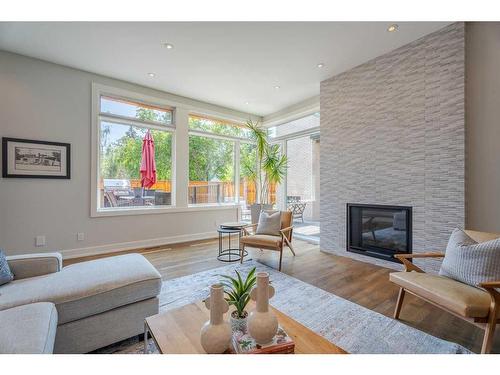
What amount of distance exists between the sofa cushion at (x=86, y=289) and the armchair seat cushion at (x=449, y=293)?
1.96 metres

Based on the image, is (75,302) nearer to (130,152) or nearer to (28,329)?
(28,329)

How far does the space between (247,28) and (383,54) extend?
6.45 feet

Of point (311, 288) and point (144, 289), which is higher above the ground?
point (144, 289)

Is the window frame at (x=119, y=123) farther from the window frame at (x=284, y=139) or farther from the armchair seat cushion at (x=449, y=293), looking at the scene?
the armchair seat cushion at (x=449, y=293)

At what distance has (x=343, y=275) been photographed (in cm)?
295

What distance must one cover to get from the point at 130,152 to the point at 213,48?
7.79 feet

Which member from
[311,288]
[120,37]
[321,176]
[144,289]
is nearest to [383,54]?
[321,176]

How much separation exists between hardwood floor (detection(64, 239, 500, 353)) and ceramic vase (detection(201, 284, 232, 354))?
170 centimetres

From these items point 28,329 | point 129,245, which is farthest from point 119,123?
point 28,329

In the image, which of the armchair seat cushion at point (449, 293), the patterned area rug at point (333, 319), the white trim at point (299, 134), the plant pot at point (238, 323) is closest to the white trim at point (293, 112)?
the white trim at point (299, 134)

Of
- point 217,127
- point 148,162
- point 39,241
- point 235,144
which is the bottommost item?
point 39,241

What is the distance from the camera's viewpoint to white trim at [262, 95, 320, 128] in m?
4.66
